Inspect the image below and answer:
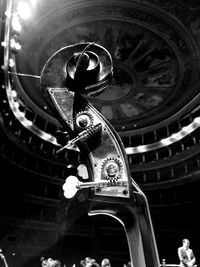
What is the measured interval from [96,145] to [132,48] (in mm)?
15183

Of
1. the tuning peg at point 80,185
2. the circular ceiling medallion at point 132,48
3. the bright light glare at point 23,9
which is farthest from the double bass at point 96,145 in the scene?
the circular ceiling medallion at point 132,48

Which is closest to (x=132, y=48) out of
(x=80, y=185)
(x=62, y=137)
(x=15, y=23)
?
(x=15, y=23)

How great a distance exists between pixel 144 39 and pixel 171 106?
5199mm

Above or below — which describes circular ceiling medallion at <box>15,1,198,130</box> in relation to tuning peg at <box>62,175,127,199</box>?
above

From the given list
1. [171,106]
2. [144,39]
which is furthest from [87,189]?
[171,106]

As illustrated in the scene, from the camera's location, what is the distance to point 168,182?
56.1ft

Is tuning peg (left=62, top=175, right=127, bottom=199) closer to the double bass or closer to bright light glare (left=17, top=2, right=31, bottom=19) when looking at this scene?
the double bass

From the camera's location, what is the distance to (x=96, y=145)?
6.03 feet

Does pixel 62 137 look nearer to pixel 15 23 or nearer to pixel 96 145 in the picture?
pixel 96 145

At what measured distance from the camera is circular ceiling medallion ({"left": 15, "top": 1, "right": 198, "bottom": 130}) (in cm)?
1431

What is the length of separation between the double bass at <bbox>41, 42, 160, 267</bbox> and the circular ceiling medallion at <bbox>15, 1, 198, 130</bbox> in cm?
1151

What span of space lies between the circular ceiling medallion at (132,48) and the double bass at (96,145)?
37.8ft

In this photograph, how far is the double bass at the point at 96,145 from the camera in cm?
159

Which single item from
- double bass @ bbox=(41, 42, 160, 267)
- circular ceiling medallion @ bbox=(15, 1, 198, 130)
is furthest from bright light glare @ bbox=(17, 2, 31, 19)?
double bass @ bbox=(41, 42, 160, 267)
